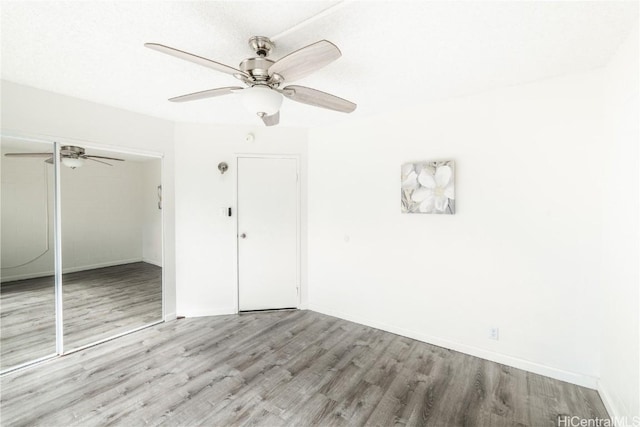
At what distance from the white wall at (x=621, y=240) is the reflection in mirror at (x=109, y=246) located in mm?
4056

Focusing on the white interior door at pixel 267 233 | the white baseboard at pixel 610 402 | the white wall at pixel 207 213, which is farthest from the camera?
the white interior door at pixel 267 233

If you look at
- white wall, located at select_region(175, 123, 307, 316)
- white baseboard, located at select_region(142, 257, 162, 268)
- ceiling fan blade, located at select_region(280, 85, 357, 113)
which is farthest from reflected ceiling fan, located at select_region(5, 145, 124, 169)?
ceiling fan blade, located at select_region(280, 85, 357, 113)

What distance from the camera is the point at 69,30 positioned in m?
1.54

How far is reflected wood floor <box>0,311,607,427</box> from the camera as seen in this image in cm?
174

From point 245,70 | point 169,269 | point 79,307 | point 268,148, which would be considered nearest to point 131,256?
point 169,269

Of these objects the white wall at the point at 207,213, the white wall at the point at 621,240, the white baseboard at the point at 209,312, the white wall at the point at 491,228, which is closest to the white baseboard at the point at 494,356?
the white wall at the point at 491,228

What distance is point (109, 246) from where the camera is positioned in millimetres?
2918

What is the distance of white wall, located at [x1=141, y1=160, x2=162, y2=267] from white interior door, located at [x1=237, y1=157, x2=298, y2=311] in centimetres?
92

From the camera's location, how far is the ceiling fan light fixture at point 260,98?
1.58 meters

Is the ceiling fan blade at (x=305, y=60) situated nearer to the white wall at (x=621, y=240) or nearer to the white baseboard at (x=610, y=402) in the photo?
the white wall at (x=621, y=240)

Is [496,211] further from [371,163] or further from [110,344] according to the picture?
[110,344]

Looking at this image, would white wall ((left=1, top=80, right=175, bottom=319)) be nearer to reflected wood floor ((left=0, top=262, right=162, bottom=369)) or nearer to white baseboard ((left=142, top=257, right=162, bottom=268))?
white baseboard ((left=142, top=257, right=162, bottom=268))

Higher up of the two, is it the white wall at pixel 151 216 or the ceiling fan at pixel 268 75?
the ceiling fan at pixel 268 75

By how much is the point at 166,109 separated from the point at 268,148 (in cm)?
117
